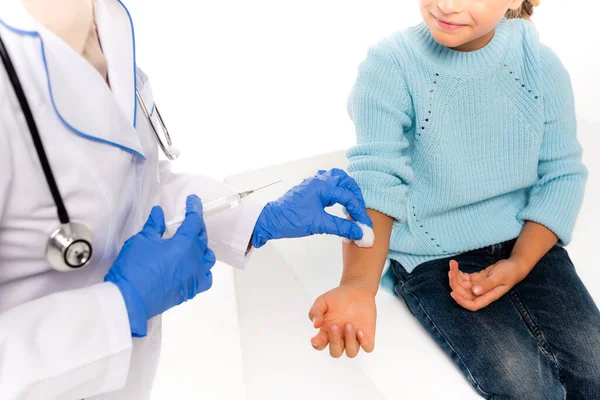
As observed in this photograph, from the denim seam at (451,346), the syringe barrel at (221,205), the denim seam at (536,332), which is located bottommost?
the denim seam at (536,332)

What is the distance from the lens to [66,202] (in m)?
0.78

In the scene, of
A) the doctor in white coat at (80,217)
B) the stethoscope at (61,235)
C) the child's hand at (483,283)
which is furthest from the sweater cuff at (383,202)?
the stethoscope at (61,235)

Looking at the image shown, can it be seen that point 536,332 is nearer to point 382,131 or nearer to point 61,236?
point 382,131

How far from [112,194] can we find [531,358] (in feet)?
2.59

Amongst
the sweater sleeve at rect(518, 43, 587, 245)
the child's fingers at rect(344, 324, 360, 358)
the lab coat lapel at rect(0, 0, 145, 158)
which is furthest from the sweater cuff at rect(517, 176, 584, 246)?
the lab coat lapel at rect(0, 0, 145, 158)

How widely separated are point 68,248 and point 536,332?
889 mm

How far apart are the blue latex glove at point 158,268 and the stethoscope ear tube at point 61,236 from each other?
78 mm

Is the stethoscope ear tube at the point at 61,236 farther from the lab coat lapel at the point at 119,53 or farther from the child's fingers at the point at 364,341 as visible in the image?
the child's fingers at the point at 364,341

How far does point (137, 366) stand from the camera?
3.26 feet

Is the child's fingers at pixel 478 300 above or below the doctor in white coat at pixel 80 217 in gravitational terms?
below

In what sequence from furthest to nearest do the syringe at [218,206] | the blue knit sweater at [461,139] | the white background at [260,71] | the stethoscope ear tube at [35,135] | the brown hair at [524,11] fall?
1. the white background at [260,71]
2. the brown hair at [524,11]
3. the blue knit sweater at [461,139]
4. the syringe at [218,206]
5. the stethoscope ear tube at [35,135]

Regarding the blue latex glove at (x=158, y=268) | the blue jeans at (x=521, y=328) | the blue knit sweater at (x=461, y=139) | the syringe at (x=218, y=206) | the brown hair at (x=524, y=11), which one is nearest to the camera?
the blue latex glove at (x=158, y=268)

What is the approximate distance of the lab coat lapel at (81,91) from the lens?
0.73 meters

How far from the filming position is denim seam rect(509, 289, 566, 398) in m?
1.16
